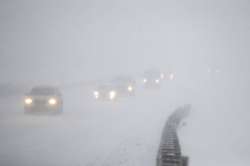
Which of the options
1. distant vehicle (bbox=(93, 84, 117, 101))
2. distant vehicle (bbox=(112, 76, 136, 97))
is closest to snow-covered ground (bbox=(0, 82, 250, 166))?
distant vehicle (bbox=(93, 84, 117, 101))

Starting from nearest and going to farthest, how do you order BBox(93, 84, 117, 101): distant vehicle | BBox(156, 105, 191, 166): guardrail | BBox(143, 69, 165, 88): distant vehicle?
BBox(156, 105, 191, 166): guardrail
BBox(93, 84, 117, 101): distant vehicle
BBox(143, 69, 165, 88): distant vehicle

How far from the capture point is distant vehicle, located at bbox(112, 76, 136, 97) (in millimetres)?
29500

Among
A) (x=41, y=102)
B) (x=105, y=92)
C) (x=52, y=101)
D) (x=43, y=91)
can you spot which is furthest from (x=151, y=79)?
(x=41, y=102)

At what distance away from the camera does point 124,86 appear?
30.4 m

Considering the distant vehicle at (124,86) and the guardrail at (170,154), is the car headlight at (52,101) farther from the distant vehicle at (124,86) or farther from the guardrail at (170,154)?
the distant vehicle at (124,86)

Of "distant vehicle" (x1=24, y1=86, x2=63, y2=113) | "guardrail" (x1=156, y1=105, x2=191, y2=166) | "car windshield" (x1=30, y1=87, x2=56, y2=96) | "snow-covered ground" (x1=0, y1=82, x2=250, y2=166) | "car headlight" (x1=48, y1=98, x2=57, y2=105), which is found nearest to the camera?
"guardrail" (x1=156, y1=105, x2=191, y2=166)

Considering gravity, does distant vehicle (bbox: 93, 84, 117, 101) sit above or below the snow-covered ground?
above

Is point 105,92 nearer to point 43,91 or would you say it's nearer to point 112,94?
point 112,94

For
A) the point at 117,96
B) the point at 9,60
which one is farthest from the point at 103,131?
the point at 9,60

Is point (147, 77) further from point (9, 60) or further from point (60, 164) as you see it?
point (9, 60)

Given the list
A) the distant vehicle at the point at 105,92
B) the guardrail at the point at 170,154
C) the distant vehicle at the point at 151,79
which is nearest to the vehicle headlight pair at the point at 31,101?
the guardrail at the point at 170,154

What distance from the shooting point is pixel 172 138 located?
31.8ft

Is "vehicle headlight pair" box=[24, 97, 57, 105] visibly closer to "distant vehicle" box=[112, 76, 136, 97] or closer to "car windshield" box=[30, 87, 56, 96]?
"car windshield" box=[30, 87, 56, 96]

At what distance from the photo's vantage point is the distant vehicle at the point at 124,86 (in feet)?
96.8
